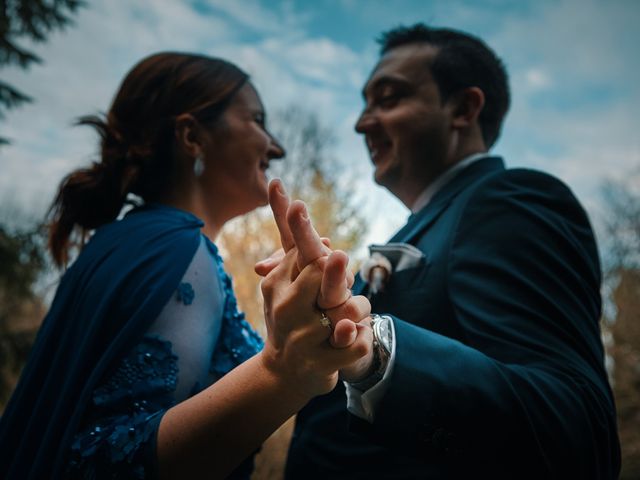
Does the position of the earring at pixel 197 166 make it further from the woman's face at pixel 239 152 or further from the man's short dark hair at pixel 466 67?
the man's short dark hair at pixel 466 67

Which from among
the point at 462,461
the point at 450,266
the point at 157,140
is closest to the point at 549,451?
the point at 462,461

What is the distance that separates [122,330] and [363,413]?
0.75 m

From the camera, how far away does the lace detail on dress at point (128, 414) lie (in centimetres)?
99

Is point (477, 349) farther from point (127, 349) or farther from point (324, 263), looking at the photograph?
point (127, 349)

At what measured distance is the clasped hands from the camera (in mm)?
769

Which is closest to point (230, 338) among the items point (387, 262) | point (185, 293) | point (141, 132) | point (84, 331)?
point (185, 293)

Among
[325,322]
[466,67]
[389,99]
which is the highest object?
[466,67]

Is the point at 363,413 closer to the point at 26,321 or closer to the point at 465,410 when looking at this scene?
the point at 465,410

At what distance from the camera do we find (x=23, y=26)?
6254 mm

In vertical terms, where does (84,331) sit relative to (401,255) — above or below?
below

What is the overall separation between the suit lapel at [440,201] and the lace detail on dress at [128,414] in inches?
35.1

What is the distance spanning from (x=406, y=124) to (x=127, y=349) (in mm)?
1661

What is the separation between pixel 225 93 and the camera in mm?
1905

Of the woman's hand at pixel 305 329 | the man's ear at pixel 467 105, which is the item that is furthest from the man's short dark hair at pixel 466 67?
the woman's hand at pixel 305 329
